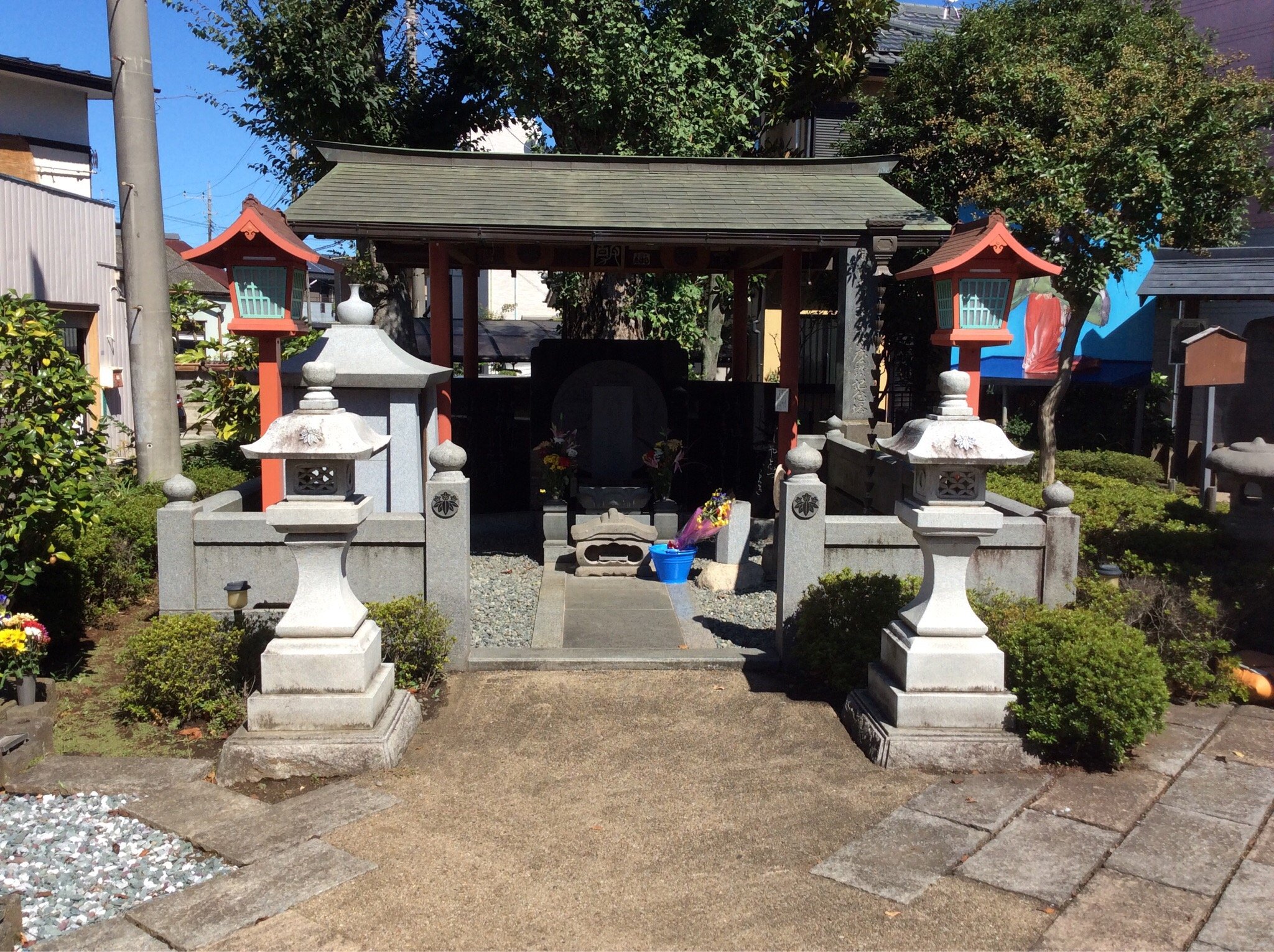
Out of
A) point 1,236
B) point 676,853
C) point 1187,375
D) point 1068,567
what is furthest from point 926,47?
point 676,853

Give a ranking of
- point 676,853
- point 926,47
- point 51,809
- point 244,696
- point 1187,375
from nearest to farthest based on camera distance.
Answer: point 676,853
point 51,809
point 244,696
point 1187,375
point 926,47

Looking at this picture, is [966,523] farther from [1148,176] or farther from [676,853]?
[1148,176]

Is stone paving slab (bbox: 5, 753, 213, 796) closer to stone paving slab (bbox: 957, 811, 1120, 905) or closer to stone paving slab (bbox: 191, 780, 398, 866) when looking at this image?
stone paving slab (bbox: 191, 780, 398, 866)

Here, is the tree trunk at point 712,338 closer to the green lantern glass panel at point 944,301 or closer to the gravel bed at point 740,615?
the gravel bed at point 740,615

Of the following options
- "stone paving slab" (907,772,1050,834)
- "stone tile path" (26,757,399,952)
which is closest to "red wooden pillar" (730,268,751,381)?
"stone paving slab" (907,772,1050,834)

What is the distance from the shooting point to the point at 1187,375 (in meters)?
13.1

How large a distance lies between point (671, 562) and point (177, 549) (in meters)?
4.98

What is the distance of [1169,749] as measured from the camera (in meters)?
6.20

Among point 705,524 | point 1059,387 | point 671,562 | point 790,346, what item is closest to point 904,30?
point 1059,387

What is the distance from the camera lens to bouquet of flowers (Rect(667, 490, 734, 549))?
35.5 ft

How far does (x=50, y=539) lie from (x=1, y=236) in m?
9.67

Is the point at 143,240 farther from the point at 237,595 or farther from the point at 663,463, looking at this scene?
the point at 663,463

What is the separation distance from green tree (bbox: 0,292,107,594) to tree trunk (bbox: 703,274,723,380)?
672 inches

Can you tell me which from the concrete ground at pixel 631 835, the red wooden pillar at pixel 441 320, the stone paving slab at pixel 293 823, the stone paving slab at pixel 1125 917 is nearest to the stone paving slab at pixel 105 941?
the concrete ground at pixel 631 835
